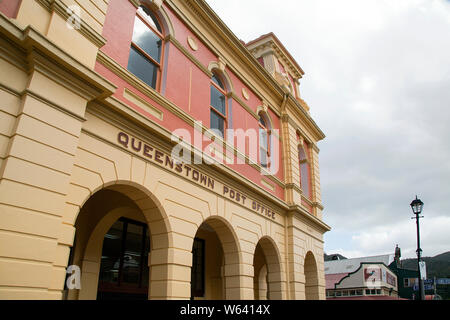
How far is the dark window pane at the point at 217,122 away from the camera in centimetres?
1023

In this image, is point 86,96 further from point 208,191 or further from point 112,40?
point 208,191

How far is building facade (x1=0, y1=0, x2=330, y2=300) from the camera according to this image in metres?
4.82

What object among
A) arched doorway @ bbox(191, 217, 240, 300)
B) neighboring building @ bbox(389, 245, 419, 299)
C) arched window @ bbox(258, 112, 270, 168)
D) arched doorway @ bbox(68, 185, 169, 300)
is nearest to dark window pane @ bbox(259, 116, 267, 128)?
arched window @ bbox(258, 112, 270, 168)

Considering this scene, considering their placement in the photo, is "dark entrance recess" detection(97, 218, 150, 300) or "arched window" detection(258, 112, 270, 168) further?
"arched window" detection(258, 112, 270, 168)

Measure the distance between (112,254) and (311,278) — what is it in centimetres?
872

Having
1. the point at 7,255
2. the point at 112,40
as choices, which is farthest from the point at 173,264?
the point at 112,40

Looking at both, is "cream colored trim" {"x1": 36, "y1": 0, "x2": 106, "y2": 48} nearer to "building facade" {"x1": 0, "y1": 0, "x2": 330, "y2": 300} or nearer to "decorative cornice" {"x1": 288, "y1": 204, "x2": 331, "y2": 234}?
"building facade" {"x1": 0, "y1": 0, "x2": 330, "y2": 300}

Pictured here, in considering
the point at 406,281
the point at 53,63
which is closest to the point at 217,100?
the point at 53,63

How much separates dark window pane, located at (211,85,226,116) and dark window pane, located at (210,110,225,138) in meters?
0.27

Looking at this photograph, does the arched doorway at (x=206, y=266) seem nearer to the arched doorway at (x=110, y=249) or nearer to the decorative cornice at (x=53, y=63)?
the arched doorway at (x=110, y=249)

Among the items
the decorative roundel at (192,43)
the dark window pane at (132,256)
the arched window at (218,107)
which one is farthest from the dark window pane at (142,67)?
the dark window pane at (132,256)

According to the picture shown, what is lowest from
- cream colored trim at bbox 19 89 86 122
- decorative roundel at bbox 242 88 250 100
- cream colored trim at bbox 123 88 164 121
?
cream colored trim at bbox 19 89 86 122

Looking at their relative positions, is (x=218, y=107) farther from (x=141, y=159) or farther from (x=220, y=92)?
(x=141, y=159)

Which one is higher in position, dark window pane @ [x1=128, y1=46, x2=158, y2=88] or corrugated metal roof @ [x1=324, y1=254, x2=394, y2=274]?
dark window pane @ [x1=128, y1=46, x2=158, y2=88]
